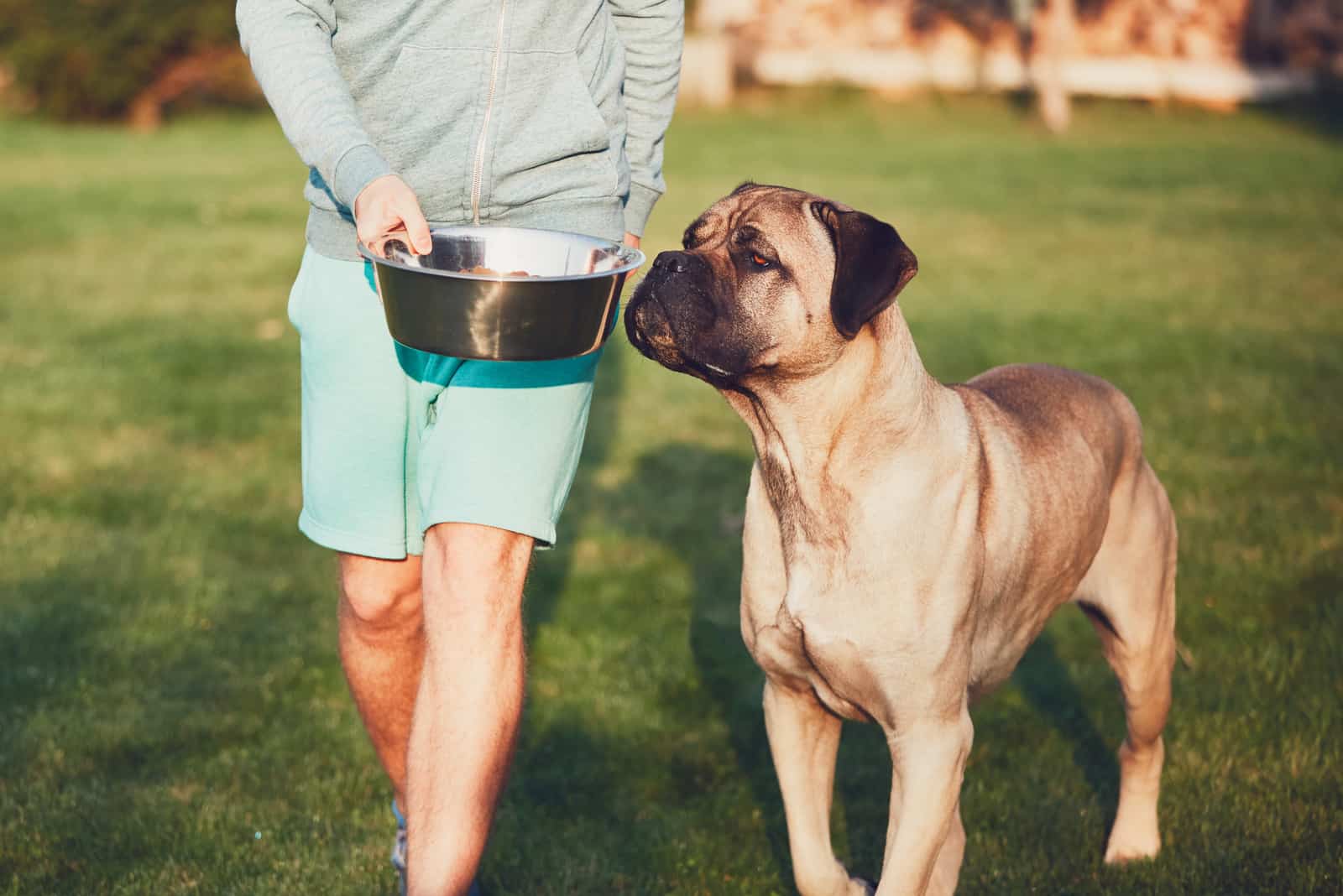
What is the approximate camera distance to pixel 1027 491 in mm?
3518

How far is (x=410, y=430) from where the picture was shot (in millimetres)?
3434

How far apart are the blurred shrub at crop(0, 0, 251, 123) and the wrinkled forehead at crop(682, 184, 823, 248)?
1916 centimetres

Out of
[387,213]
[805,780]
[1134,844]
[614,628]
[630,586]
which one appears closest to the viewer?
[387,213]

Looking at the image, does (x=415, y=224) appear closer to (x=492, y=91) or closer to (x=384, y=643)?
(x=492, y=91)

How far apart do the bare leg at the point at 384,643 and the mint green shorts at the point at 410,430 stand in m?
0.10

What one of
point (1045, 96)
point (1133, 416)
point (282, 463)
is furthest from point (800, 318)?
point (1045, 96)

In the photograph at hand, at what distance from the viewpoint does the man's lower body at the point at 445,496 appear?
3223 mm

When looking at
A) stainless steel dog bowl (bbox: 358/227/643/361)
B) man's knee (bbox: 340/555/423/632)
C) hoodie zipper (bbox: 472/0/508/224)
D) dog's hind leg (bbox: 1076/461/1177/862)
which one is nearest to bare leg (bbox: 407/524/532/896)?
man's knee (bbox: 340/555/423/632)

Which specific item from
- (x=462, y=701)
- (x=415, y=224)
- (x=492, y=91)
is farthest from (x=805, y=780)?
(x=492, y=91)

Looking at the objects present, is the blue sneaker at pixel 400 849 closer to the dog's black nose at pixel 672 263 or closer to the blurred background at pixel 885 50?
the dog's black nose at pixel 672 263

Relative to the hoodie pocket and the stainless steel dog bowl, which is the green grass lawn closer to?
the stainless steel dog bowl

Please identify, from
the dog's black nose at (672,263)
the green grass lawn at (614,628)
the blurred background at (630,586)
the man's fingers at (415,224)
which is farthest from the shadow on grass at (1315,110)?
the man's fingers at (415,224)

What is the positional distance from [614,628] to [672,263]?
100 inches

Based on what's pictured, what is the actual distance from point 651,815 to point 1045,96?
20.0m
